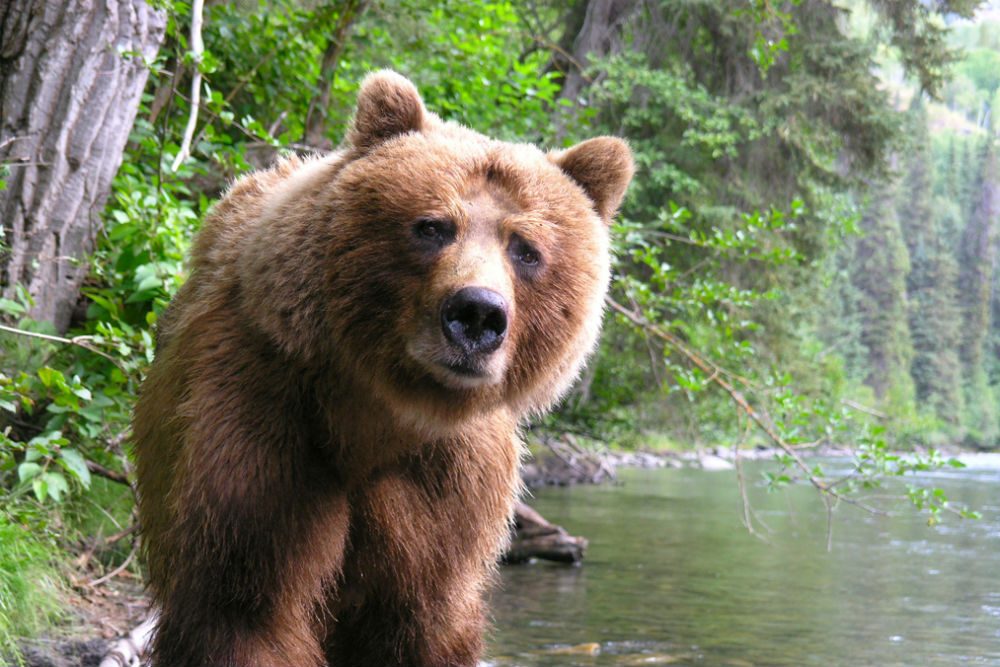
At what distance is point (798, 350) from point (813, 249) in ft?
7.24

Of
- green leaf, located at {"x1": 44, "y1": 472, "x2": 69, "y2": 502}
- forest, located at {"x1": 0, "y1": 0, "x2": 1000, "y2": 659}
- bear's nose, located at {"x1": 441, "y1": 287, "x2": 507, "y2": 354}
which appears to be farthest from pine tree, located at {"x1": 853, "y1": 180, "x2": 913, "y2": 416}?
bear's nose, located at {"x1": 441, "y1": 287, "x2": 507, "y2": 354}

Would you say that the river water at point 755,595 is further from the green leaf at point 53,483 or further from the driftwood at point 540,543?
the green leaf at point 53,483

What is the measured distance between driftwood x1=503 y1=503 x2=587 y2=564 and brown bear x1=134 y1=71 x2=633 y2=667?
727 cm

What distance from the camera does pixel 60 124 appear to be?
4855mm

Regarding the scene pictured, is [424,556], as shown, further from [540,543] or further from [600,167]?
[540,543]

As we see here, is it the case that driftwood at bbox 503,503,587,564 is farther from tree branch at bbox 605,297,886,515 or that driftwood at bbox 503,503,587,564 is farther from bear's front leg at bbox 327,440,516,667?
bear's front leg at bbox 327,440,516,667

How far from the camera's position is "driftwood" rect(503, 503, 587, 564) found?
10.7 m

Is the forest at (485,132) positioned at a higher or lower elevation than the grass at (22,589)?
higher

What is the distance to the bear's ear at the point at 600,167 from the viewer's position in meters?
3.44

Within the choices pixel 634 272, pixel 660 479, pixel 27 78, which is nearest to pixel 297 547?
pixel 27 78

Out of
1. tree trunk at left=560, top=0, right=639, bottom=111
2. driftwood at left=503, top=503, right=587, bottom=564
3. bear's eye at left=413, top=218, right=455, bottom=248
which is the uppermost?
tree trunk at left=560, top=0, right=639, bottom=111

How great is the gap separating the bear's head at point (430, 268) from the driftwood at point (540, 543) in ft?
24.9

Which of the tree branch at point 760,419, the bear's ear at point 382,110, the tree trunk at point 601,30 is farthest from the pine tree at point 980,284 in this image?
the bear's ear at point 382,110

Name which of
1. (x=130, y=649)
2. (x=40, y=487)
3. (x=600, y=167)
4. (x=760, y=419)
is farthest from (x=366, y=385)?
(x=760, y=419)
